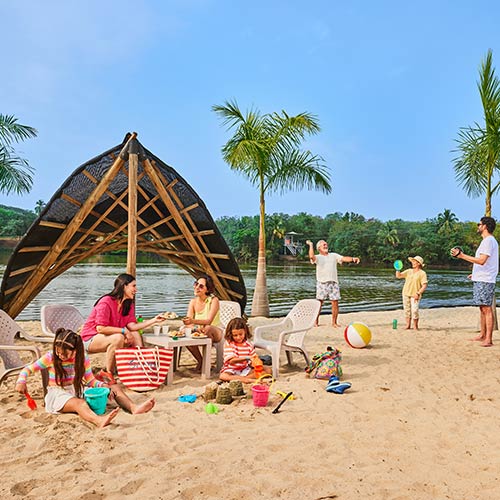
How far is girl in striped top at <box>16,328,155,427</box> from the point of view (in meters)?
3.96

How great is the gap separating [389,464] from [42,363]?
2.89 m

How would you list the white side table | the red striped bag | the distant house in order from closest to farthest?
1. the red striped bag
2. the white side table
3. the distant house

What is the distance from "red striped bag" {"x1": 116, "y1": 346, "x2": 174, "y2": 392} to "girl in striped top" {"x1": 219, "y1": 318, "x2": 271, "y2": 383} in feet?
2.31

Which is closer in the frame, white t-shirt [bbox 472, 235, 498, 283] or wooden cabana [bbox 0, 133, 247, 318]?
wooden cabana [bbox 0, 133, 247, 318]

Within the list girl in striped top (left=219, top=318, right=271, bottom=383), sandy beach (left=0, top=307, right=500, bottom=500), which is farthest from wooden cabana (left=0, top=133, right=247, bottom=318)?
sandy beach (left=0, top=307, right=500, bottom=500)

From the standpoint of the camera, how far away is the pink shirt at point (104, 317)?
5.07 meters

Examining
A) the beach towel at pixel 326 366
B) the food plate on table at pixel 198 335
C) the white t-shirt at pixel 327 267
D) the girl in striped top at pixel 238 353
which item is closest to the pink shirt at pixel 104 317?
the food plate on table at pixel 198 335

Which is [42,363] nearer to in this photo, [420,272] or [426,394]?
[426,394]

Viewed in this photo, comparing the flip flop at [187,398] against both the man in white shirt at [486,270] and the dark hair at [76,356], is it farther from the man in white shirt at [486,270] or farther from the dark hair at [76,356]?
the man in white shirt at [486,270]

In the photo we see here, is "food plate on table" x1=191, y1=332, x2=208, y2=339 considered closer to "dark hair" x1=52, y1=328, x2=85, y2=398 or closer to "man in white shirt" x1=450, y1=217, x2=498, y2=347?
"dark hair" x1=52, y1=328, x2=85, y2=398

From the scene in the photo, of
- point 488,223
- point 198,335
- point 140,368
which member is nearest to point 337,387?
point 198,335

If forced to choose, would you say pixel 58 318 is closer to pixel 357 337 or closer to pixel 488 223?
pixel 357 337

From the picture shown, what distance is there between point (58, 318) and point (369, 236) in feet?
185

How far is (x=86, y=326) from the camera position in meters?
A: 5.29
